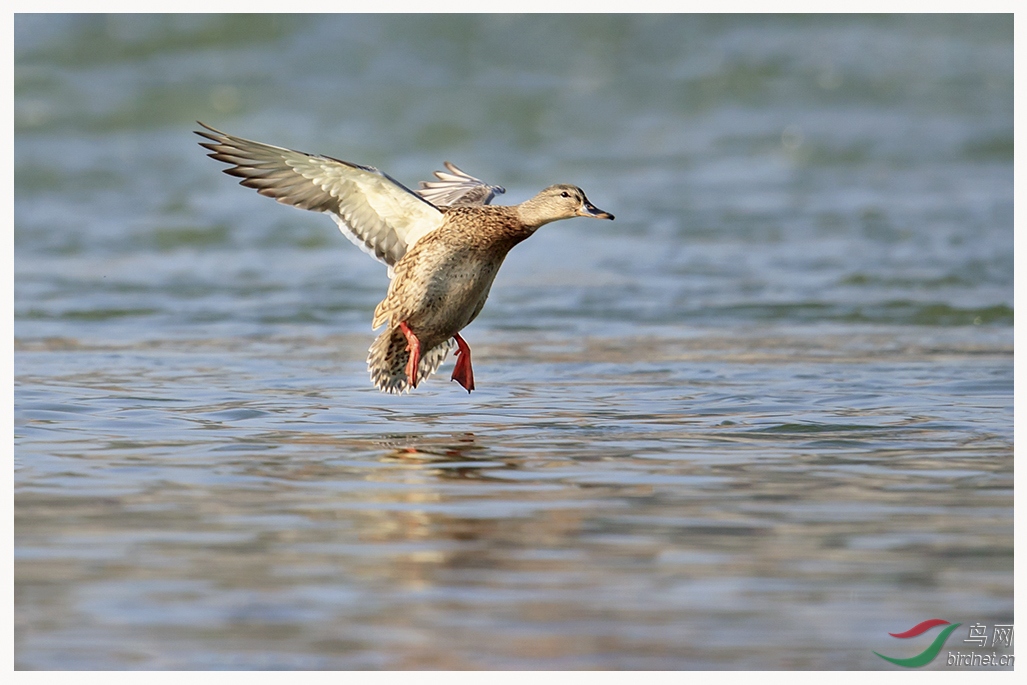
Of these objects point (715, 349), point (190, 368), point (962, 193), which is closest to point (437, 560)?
point (190, 368)

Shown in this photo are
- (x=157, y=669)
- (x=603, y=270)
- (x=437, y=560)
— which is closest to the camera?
Answer: (x=157, y=669)

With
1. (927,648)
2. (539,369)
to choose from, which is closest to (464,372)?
(539,369)

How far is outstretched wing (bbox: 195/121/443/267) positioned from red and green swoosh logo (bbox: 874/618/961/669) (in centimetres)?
375

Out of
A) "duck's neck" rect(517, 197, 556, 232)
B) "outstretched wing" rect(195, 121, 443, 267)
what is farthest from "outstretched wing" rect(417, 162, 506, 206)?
"duck's neck" rect(517, 197, 556, 232)

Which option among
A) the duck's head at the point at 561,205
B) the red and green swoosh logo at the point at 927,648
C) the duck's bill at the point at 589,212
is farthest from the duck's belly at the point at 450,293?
the red and green swoosh logo at the point at 927,648

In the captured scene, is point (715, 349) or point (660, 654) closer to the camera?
point (660, 654)

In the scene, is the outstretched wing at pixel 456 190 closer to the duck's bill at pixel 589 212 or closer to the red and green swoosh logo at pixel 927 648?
the duck's bill at pixel 589 212

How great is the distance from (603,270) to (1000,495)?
21.8 feet

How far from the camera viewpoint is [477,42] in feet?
68.5

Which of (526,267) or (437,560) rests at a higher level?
(526,267)

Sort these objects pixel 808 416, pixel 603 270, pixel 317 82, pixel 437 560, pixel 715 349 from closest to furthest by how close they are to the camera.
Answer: pixel 437 560
pixel 808 416
pixel 715 349
pixel 603 270
pixel 317 82

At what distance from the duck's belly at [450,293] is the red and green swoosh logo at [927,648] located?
11.6 feet

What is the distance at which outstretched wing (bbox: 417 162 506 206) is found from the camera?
862 centimetres
